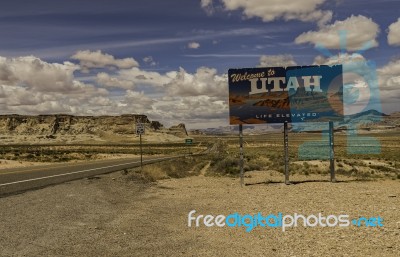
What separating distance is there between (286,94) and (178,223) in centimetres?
1024

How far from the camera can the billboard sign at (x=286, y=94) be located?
19.4 m

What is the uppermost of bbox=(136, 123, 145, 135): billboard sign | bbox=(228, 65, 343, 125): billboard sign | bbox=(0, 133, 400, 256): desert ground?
bbox=(228, 65, 343, 125): billboard sign

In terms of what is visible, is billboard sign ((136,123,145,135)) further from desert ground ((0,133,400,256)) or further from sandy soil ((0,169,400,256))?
sandy soil ((0,169,400,256))

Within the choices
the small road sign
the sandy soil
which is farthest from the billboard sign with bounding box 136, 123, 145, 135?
the sandy soil

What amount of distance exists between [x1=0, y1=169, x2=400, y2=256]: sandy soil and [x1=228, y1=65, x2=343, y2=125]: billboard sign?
3.53 meters

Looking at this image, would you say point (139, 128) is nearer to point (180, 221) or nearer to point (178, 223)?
point (180, 221)

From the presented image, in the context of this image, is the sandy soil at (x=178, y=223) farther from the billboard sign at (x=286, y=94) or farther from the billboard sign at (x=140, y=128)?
the billboard sign at (x=140, y=128)

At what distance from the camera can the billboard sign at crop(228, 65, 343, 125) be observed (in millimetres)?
19359

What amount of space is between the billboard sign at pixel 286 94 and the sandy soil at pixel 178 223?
3.53 metres

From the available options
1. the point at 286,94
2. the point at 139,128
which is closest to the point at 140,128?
the point at 139,128

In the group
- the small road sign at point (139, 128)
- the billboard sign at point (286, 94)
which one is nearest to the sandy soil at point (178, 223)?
the billboard sign at point (286, 94)

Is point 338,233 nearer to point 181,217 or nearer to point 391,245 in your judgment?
point 391,245

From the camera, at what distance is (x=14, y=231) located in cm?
988

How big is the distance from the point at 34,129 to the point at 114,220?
201432 mm
